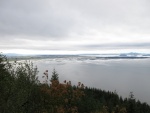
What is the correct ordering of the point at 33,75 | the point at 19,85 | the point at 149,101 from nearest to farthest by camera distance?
1. the point at 19,85
2. the point at 33,75
3. the point at 149,101

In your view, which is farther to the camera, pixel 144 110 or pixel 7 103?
pixel 144 110

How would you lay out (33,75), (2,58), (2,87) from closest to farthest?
(2,87), (2,58), (33,75)

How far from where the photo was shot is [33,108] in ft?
83.7

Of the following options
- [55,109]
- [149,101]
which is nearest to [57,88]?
[55,109]

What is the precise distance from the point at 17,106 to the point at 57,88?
4432 millimetres

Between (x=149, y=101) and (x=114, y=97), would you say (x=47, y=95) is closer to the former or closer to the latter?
(x=114, y=97)

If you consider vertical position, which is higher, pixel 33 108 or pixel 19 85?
pixel 19 85

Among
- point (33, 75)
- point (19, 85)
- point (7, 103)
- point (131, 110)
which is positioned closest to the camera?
point (7, 103)

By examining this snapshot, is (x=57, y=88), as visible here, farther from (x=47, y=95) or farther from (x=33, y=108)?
(x=33, y=108)

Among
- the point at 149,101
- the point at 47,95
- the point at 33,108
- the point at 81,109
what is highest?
the point at 47,95

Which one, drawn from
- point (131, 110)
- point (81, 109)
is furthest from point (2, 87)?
point (131, 110)

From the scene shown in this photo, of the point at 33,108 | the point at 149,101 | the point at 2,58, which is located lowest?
the point at 149,101

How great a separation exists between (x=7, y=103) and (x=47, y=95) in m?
5.26

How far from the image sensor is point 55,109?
2325cm
